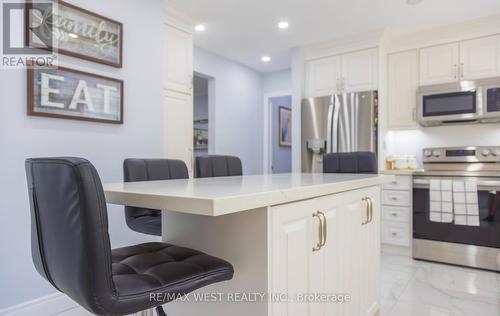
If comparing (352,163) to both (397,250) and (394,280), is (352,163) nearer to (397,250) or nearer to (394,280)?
(394,280)

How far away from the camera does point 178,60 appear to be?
10.7 feet

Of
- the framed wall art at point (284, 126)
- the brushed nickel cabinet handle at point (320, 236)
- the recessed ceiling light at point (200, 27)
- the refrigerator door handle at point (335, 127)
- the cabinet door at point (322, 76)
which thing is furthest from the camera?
the framed wall art at point (284, 126)

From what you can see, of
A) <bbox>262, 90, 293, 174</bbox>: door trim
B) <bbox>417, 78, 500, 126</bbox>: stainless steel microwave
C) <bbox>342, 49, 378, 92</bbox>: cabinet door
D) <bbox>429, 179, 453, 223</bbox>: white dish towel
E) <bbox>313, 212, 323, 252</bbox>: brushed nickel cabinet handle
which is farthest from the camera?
<bbox>262, 90, 293, 174</bbox>: door trim

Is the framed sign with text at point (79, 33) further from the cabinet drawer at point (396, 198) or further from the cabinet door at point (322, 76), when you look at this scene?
the cabinet drawer at point (396, 198)

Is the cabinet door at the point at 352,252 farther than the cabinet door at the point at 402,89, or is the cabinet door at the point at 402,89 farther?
the cabinet door at the point at 402,89

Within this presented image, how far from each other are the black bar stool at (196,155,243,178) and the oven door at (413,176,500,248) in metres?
1.92

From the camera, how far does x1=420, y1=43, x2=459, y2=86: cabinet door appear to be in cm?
332

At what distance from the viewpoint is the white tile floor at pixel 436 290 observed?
6.70 feet

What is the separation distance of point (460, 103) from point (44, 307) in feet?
12.8

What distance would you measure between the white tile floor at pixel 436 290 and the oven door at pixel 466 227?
0.26 metres

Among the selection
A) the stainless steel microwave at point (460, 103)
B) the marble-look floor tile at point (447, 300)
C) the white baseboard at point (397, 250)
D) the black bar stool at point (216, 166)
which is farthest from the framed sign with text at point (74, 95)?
the stainless steel microwave at point (460, 103)

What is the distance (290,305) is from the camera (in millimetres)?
1017

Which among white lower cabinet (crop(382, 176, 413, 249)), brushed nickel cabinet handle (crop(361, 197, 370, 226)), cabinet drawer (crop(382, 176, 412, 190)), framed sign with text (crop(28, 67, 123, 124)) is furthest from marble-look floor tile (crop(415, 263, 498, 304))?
framed sign with text (crop(28, 67, 123, 124))

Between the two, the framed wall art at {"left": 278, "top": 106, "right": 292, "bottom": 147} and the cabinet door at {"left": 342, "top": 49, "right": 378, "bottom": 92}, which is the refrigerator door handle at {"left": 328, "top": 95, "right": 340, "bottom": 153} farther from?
the framed wall art at {"left": 278, "top": 106, "right": 292, "bottom": 147}
